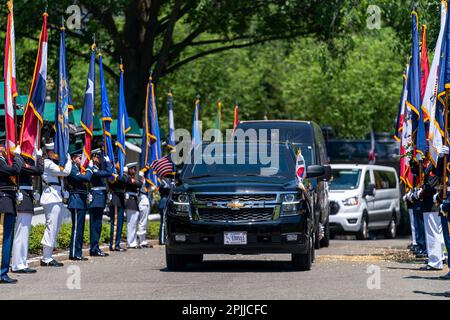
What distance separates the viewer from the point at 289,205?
1658 cm

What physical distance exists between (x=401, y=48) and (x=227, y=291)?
20.0 metres

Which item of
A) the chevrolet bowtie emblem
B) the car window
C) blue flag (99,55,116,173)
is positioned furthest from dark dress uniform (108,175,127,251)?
the car window

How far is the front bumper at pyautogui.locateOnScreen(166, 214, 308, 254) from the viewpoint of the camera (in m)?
16.4

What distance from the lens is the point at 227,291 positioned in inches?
535

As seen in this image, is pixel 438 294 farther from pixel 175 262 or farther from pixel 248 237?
pixel 175 262

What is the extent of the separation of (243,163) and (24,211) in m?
3.57

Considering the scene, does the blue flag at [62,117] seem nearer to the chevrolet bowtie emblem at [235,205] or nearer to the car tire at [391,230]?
the chevrolet bowtie emblem at [235,205]

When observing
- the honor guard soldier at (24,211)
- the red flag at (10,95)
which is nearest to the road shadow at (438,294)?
the honor guard soldier at (24,211)

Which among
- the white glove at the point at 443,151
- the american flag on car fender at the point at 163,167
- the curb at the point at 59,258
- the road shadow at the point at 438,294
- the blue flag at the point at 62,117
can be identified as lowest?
the curb at the point at 59,258

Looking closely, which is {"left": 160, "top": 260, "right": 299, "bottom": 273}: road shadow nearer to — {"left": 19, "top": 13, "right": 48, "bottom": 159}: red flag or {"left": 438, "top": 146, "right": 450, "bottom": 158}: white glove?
{"left": 19, "top": 13, "right": 48, "bottom": 159}: red flag

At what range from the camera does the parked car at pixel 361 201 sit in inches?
1145

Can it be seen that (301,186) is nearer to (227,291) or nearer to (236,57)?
(227,291)

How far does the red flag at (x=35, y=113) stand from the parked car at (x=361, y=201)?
1247cm
